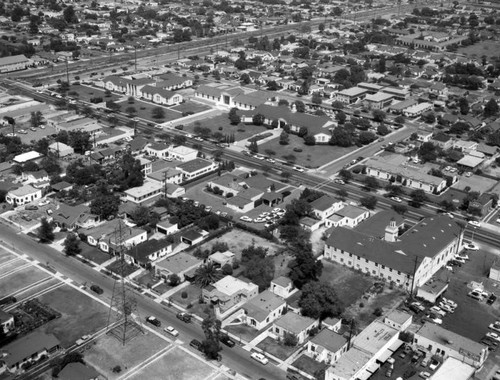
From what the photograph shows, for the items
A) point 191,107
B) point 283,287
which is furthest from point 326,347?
point 191,107

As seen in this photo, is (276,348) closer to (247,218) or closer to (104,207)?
(247,218)

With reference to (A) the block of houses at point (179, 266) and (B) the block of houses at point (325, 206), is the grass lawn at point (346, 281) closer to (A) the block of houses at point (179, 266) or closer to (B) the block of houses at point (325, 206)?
(B) the block of houses at point (325, 206)

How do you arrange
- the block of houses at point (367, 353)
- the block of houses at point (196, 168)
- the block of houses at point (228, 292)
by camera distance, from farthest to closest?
the block of houses at point (196, 168), the block of houses at point (228, 292), the block of houses at point (367, 353)

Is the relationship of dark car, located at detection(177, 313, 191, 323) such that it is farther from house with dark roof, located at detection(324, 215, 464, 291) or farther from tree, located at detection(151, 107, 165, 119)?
tree, located at detection(151, 107, 165, 119)

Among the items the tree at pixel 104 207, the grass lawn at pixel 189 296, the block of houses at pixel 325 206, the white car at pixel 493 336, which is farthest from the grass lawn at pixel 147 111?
the white car at pixel 493 336

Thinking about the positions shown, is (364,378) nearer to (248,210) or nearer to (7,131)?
(248,210)

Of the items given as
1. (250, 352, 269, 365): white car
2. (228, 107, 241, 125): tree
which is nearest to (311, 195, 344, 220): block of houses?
(250, 352, 269, 365): white car
